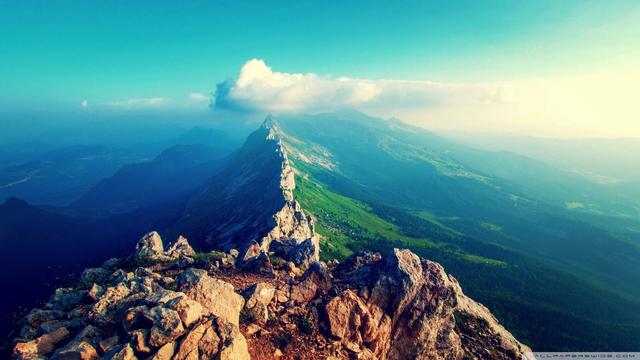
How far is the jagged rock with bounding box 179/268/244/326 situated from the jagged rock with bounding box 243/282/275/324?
1124 mm

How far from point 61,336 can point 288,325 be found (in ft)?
77.9

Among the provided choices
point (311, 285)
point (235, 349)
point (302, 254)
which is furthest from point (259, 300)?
point (302, 254)

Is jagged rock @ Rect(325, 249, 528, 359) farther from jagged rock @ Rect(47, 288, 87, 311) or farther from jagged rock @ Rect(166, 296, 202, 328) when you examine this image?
jagged rock @ Rect(47, 288, 87, 311)

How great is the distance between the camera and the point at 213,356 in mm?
30438

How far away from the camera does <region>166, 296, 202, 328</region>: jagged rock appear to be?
3262cm

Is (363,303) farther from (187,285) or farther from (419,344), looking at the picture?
(187,285)

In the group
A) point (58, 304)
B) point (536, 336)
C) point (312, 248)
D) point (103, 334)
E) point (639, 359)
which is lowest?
point (536, 336)

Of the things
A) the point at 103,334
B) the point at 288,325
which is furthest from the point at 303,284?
the point at 103,334

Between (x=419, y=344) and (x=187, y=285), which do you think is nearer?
(x=187, y=285)

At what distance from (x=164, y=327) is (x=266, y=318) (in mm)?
12881

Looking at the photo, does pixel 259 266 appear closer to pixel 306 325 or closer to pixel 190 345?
pixel 306 325

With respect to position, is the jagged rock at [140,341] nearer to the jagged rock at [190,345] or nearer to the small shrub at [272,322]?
the jagged rock at [190,345]

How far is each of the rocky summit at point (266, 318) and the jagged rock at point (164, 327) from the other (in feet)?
0.29

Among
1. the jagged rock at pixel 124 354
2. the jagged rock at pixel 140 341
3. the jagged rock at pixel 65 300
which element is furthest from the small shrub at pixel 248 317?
the jagged rock at pixel 65 300
